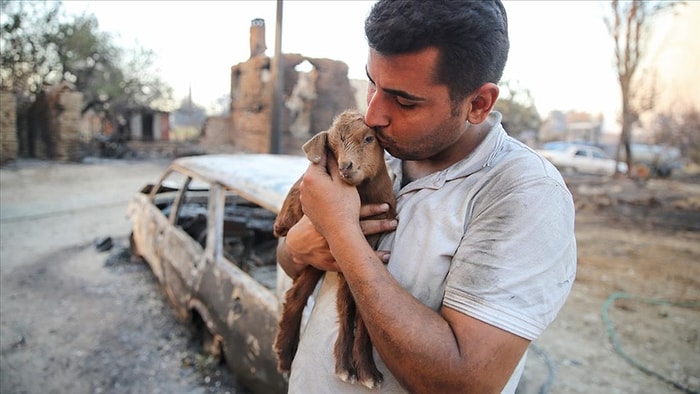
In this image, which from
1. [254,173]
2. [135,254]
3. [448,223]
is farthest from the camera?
[135,254]

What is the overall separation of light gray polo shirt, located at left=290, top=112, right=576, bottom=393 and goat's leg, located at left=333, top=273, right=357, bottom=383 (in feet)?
0.11

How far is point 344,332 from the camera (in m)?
1.25

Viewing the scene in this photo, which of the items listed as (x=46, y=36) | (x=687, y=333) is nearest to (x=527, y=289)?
(x=687, y=333)

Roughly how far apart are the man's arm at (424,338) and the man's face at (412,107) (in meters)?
0.30

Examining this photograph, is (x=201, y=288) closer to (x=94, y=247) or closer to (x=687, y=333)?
(x=94, y=247)

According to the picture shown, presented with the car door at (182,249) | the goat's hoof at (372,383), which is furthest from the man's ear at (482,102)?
the car door at (182,249)

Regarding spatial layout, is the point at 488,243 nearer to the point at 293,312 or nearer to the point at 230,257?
the point at 293,312

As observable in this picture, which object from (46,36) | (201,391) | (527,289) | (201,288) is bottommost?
(201,391)

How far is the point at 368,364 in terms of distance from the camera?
45.8 inches

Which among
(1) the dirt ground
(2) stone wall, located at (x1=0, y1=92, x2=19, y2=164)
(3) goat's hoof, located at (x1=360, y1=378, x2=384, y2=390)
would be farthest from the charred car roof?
(2) stone wall, located at (x1=0, y1=92, x2=19, y2=164)

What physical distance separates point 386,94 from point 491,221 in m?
0.41

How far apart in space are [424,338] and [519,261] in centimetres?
26

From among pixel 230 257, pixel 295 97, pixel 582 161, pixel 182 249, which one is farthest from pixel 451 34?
pixel 582 161

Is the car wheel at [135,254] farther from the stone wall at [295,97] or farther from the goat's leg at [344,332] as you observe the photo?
the stone wall at [295,97]
